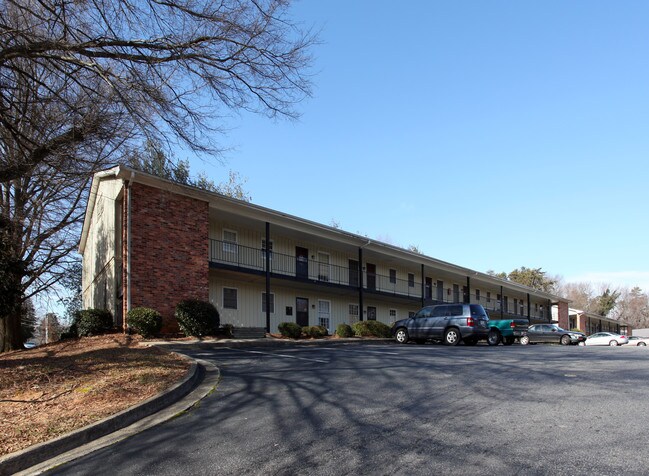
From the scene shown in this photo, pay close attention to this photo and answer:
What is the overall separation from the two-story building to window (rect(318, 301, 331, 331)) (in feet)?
0.18

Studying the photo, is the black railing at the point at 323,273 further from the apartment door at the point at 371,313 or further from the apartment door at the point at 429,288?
the apartment door at the point at 371,313

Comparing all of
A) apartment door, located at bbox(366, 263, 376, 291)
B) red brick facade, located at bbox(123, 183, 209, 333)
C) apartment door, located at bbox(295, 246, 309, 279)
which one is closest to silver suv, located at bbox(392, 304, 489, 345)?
apartment door, located at bbox(295, 246, 309, 279)

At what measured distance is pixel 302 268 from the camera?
26859 mm

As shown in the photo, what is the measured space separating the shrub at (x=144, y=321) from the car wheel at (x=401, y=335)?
9.92m

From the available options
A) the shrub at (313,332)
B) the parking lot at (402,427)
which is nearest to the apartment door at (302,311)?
the shrub at (313,332)

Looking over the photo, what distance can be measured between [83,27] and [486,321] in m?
16.5

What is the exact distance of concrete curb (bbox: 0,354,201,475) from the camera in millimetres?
5398

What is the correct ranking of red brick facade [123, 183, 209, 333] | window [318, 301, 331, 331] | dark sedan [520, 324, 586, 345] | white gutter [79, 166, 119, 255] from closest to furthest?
red brick facade [123, 183, 209, 333], white gutter [79, 166, 119, 255], window [318, 301, 331, 331], dark sedan [520, 324, 586, 345]

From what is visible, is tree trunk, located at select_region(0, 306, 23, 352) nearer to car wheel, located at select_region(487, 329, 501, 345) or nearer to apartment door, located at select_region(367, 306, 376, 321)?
apartment door, located at select_region(367, 306, 376, 321)

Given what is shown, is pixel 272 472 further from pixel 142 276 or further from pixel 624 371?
pixel 142 276

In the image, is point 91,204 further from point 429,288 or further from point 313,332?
point 429,288

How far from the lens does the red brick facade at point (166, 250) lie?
703 inches

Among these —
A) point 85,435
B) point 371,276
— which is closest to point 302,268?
point 371,276

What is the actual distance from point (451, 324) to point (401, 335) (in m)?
2.65
